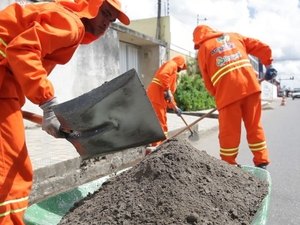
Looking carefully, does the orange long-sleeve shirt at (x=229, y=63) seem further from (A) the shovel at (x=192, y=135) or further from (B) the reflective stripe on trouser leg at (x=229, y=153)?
(A) the shovel at (x=192, y=135)

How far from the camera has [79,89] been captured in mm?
11000

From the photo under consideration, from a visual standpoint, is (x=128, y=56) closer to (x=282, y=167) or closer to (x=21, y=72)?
(x=282, y=167)

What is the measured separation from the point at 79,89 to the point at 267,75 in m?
6.49

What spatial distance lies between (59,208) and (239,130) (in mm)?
2743

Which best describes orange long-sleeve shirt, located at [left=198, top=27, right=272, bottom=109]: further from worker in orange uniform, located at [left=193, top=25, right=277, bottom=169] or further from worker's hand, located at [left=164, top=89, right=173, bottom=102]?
worker's hand, located at [left=164, top=89, right=173, bottom=102]

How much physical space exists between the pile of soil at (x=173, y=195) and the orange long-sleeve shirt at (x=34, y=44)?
2.27 feet

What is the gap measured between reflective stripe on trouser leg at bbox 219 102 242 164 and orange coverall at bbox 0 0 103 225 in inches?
107

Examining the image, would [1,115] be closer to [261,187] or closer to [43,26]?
[43,26]

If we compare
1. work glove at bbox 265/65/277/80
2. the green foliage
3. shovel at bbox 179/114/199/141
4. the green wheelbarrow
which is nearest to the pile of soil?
the green wheelbarrow

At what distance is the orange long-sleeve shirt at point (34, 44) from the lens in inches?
89.4

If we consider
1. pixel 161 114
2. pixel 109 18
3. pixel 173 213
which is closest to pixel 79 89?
pixel 161 114

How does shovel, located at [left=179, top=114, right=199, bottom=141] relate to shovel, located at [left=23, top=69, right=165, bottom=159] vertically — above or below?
below

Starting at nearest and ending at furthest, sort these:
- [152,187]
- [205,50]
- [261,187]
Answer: [152,187]
[261,187]
[205,50]

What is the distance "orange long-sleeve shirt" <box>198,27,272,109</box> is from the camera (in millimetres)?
4922
